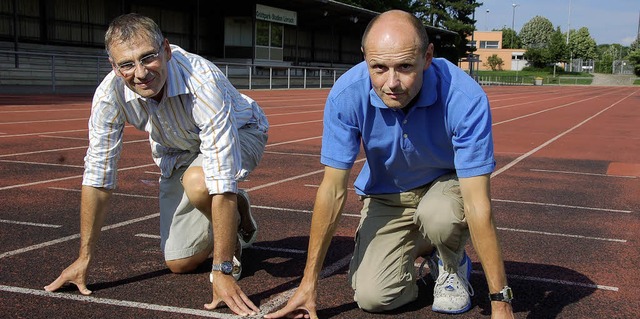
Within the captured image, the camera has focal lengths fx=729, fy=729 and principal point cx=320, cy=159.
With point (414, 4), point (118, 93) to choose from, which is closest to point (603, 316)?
point (118, 93)

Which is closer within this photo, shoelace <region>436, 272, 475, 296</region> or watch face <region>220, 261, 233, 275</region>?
watch face <region>220, 261, 233, 275</region>

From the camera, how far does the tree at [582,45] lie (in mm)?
131250

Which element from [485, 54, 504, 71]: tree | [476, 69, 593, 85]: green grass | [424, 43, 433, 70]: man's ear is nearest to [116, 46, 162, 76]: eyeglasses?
[424, 43, 433, 70]: man's ear

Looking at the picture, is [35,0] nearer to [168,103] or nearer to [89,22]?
[89,22]

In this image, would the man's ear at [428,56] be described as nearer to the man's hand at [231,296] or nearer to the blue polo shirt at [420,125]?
the blue polo shirt at [420,125]

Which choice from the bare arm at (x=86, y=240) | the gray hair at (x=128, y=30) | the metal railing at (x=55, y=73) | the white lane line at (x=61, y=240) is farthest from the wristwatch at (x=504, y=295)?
the metal railing at (x=55, y=73)

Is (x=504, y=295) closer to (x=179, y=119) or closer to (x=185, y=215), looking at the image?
(x=179, y=119)

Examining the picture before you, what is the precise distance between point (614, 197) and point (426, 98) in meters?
4.85

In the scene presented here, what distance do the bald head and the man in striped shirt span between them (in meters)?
0.88

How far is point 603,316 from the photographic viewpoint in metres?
3.63

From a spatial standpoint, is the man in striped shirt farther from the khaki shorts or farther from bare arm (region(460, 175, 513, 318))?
bare arm (region(460, 175, 513, 318))

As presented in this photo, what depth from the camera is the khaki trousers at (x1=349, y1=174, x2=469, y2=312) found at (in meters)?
3.56

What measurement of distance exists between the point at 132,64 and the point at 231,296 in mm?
1175

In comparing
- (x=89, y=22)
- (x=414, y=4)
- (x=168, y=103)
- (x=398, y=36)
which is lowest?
(x=168, y=103)
